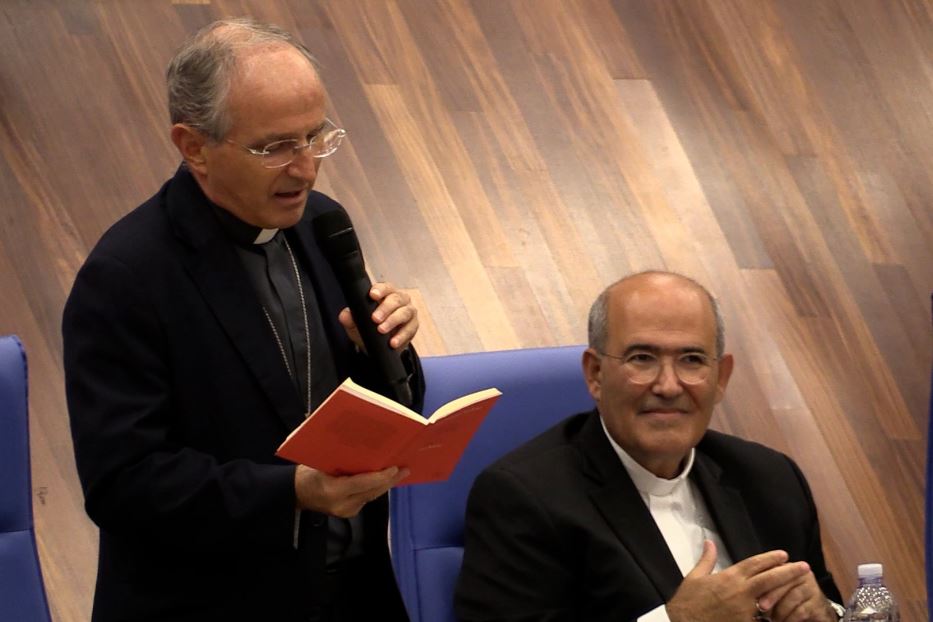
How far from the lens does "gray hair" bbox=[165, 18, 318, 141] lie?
1928 millimetres

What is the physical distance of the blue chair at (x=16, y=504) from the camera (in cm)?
201

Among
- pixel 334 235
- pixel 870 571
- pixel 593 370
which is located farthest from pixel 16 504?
pixel 870 571

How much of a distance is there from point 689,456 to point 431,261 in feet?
5.36

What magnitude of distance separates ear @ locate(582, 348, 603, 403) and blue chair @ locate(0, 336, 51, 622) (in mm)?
795

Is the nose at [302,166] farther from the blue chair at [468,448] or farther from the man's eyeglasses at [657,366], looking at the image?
the man's eyeglasses at [657,366]

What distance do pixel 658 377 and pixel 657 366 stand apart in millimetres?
20

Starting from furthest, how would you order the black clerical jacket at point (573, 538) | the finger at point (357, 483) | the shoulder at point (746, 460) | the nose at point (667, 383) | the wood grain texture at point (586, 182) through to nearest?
the wood grain texture at point (586, 182), the shoulder at point (746, 460), the nose at point (667, 383), the black clerical jacket at point (573, 538), the finger at point (357, 483)

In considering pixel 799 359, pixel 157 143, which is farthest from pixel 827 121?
pixel 157 143

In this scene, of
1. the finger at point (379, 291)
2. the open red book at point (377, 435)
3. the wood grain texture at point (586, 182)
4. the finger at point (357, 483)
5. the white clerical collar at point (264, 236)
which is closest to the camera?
the open red book at point (377, 435)

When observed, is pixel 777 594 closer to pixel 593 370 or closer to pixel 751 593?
pixel 751 593

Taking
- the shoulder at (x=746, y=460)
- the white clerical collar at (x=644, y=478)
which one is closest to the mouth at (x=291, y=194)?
the white clerical collar at (x=644, y=478)

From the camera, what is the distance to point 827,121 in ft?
15.3

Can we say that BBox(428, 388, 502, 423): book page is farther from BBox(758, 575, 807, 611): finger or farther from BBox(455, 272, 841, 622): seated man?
BBox(758, 575, 807, 611): finger

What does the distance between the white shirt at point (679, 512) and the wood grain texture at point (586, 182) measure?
141 cm
